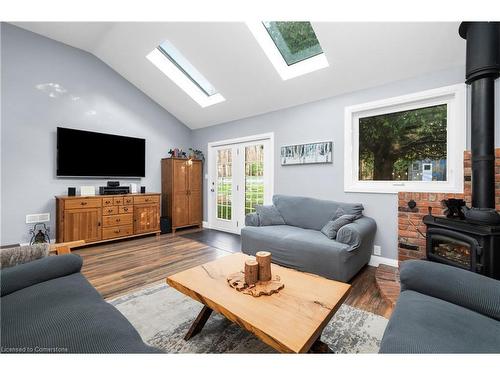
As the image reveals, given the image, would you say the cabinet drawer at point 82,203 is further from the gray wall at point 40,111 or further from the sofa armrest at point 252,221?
the sofa armrest at point 252,221

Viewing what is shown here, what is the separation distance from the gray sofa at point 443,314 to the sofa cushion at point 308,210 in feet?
5.10

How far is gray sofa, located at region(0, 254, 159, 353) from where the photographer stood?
3.00ft

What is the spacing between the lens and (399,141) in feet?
9.47

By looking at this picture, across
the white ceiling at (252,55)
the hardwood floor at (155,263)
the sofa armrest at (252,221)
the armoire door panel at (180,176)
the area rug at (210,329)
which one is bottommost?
the area rug at (210,329)

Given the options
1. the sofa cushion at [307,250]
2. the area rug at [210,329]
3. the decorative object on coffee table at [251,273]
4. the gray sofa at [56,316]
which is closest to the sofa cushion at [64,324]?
the gray sofa at [56,316]

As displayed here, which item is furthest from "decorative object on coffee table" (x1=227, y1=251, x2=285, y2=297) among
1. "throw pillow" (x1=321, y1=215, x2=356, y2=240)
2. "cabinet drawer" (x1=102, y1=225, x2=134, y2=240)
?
"cabinet drawer" (x1=102, y1=225, x2=134, y2=240)

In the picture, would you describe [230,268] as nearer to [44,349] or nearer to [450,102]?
[44,349]

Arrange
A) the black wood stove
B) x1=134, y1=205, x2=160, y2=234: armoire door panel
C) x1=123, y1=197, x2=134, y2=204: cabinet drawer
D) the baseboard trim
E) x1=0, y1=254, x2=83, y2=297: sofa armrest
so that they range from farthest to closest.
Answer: x1=134, y1=205, x2=160, y2=234: armoire door panel < x1=123, y1=197, x2=134, y2=204: cabinet drawer < the baseboard trim < the black wood stove < x1=0, y1=254, x2=83, y2=297: sofa armrest

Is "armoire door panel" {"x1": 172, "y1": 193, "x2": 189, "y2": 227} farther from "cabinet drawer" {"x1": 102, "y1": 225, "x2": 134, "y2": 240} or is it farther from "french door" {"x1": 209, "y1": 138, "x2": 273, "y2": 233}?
"cabinet drawer" {"x1": 102, "y1": 225, "x2": 134, "y2": 240}

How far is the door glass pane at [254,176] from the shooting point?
4.29 m

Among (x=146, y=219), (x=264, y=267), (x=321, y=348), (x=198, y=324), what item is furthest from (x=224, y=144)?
(x=321, y=348)

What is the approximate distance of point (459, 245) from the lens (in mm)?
1972

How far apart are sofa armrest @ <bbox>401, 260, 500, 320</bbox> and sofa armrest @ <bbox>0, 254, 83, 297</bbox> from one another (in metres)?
2.20

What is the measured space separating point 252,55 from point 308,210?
2.27 meters
